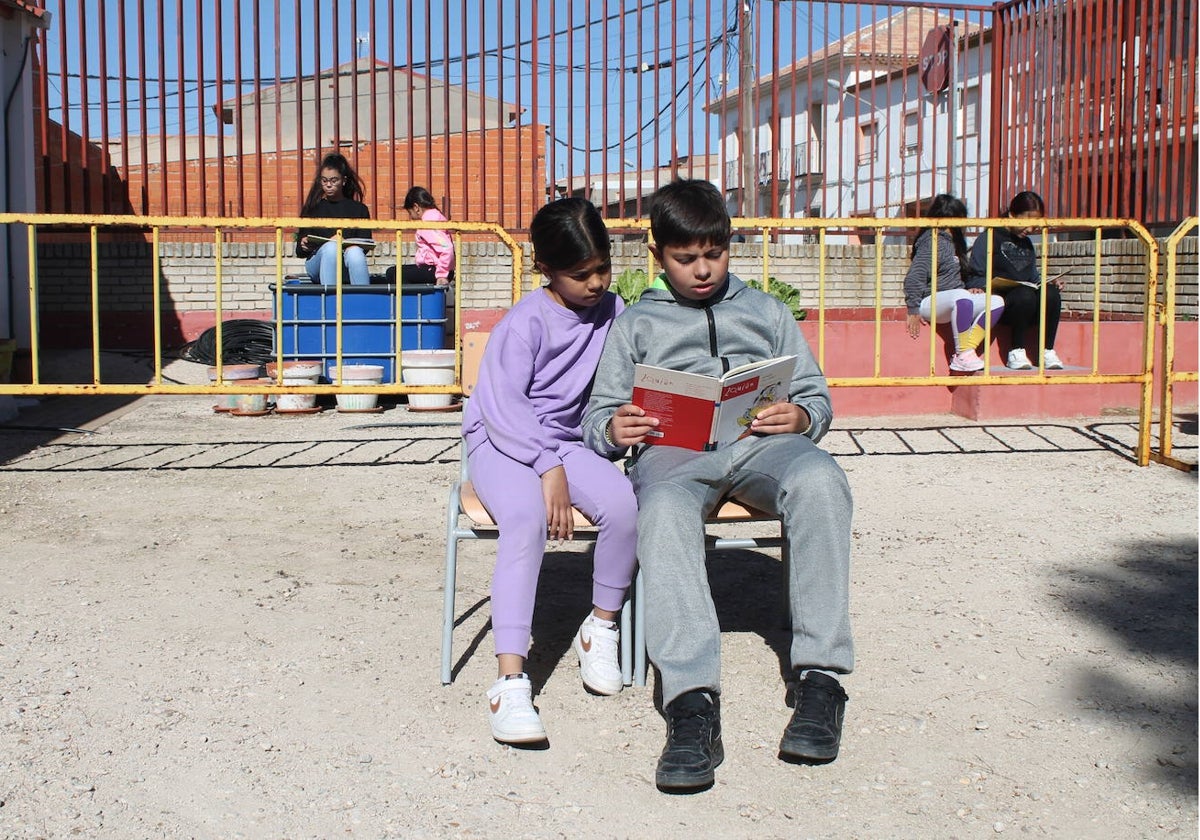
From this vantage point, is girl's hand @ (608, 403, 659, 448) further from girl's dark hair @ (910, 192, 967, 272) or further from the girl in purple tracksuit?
girl's dark hair @ (910, 192, 967, 272)

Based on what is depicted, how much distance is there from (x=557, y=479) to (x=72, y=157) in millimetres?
8943

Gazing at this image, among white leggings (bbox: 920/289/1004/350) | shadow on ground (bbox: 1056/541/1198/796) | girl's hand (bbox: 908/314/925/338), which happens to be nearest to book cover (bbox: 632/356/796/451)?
shadow on ground (bbox: 1056/541/1198/796)

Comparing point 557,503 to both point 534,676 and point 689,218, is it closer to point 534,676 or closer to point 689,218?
point 534,676

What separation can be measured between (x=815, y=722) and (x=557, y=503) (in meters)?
0.78

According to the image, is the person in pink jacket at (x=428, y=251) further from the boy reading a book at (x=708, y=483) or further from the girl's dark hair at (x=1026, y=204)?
the boy reading a book at (x=708, y=483)

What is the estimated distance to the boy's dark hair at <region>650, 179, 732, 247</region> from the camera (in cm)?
318

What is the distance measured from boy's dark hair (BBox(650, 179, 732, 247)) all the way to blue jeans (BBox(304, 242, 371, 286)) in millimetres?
5989

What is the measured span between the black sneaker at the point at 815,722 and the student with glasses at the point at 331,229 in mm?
6654

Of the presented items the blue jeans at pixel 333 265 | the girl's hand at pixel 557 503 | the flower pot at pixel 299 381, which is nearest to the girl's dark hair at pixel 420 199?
the blue jeans at pixel 333 265

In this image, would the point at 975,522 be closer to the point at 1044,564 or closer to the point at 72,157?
the point at 1044,564

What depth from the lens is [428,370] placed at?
27.7ft

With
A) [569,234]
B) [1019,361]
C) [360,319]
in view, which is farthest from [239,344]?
[569,234]

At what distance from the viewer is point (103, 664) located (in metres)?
3.39

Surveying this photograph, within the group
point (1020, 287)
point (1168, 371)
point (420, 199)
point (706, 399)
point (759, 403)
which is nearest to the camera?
point (706, 399)
